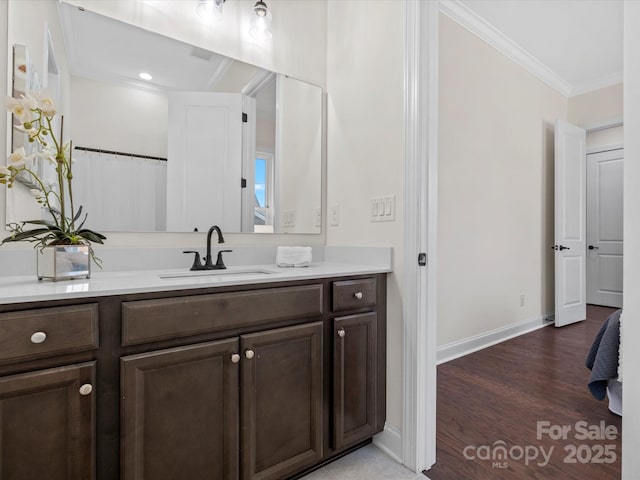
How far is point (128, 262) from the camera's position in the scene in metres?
1.51

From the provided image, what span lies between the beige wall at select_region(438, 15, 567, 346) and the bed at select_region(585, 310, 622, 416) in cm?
100

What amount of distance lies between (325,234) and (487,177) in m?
1.86

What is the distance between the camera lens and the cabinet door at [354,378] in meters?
1.45

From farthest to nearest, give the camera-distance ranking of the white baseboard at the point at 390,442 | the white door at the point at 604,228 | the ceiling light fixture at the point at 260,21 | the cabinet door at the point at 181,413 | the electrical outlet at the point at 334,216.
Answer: the white door at the point at 604,228
the electrical outlet at the point at 334,216
the ceiling light fixture at the point at 260,21
the white baseboard at the point at 390,442
the cabinet door at the point at 181,413

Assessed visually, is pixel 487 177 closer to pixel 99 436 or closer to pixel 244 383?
pixel 244 383

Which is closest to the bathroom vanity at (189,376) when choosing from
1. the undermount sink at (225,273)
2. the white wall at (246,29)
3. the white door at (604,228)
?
the undermount sink at (225,273)

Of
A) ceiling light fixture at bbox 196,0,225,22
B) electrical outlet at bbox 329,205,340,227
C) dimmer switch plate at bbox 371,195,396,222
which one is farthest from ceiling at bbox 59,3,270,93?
dimmer switch plate at bbox 371,195,396,222

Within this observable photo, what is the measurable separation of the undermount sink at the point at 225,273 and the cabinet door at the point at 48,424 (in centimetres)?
54

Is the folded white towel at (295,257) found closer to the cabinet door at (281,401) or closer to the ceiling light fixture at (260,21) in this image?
the cabinet door at (281,401)

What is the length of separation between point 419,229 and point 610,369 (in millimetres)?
1380

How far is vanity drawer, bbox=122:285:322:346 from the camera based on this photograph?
102 centimetres

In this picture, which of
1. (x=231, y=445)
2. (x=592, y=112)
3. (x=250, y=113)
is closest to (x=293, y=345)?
(x=231, y=445)

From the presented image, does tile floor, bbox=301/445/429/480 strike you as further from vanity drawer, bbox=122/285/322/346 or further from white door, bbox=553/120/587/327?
white door, bbox=553/120/587/327

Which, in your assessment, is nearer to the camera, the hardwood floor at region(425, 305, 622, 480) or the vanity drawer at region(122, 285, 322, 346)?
the vanity drawer at region(122, 285, 322, 346)
